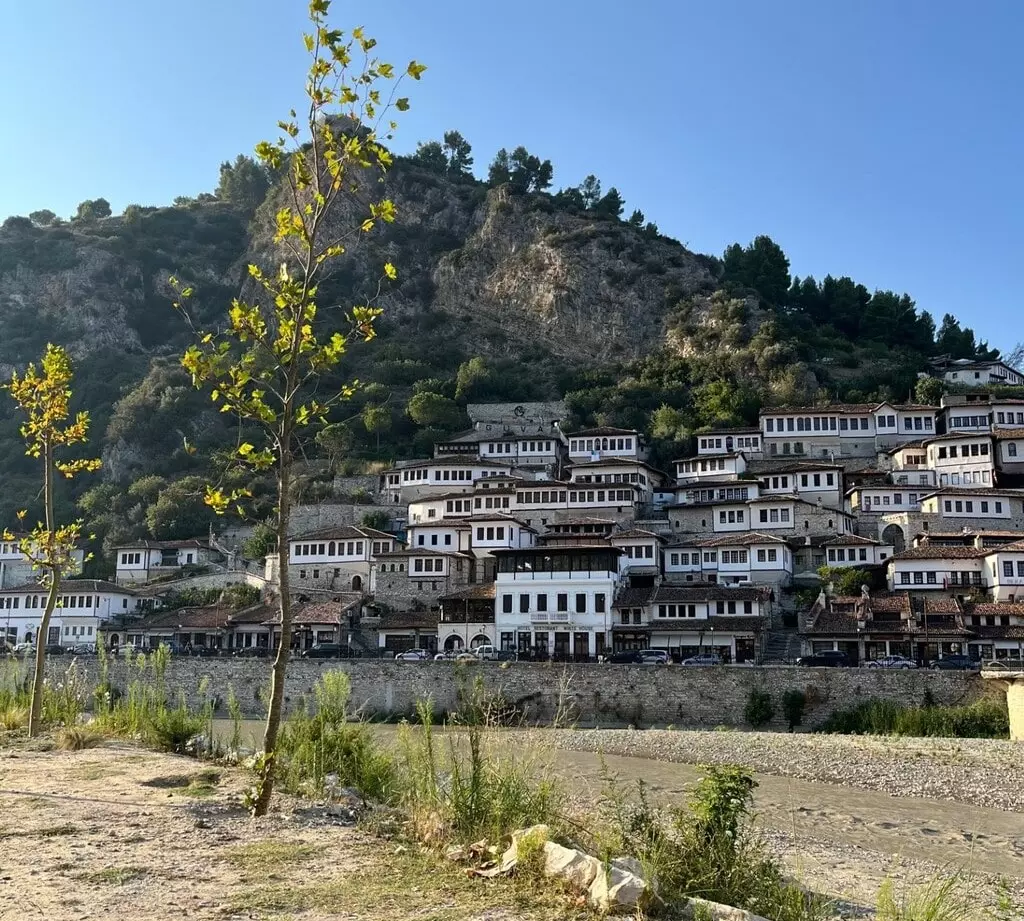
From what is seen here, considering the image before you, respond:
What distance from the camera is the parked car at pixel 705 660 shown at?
38.3 m

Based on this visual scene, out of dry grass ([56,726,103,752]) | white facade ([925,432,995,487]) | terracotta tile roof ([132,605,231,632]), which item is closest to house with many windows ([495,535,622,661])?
terracotta tile roof ([132,605,231,632])

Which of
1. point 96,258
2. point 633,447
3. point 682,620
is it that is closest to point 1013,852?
point 682,620

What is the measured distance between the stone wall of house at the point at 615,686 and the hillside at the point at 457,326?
29.2 meters

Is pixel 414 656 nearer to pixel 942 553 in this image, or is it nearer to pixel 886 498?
pixel 942 553

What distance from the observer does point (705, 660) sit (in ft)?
129

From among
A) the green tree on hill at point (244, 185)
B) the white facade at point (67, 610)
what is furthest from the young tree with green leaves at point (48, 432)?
the green tree on hill at point (244, 185)

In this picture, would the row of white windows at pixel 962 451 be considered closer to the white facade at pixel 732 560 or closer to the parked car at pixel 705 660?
the white facade at pixel 732 560

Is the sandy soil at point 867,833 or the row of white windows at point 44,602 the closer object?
the sandy soil at point 867,833

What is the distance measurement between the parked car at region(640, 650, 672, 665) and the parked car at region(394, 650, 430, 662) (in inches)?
291

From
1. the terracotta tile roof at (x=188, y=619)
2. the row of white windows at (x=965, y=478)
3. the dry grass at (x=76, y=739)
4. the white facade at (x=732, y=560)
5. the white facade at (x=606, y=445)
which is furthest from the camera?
the white facade at (x=606, y=445)

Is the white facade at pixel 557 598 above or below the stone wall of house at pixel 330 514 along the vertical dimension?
below

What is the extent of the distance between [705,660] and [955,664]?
9.68m

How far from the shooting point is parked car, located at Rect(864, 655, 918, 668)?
3581 centimetres

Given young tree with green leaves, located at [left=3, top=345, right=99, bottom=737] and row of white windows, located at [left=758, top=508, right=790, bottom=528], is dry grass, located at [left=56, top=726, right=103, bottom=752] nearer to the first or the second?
young tree with green leaves, located at [left=3, top=345, right=99, bottom=737]
